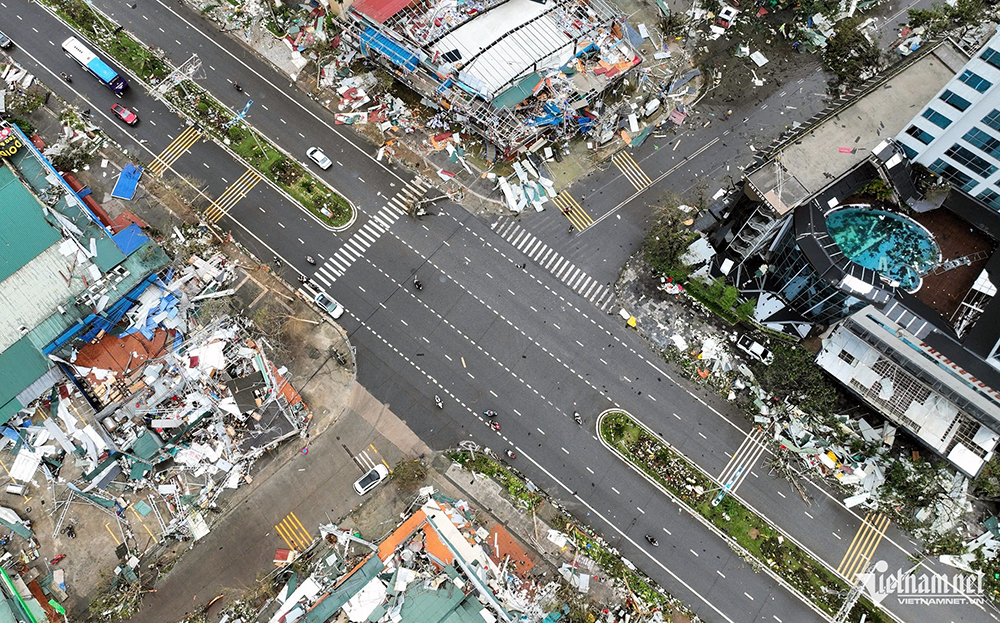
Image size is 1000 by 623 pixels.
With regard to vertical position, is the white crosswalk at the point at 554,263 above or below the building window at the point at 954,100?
below

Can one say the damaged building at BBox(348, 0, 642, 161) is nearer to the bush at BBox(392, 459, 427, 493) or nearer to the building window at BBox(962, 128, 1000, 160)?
the building window at BBox(962, 128, 1000, 160)

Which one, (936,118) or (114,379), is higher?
(936,118)

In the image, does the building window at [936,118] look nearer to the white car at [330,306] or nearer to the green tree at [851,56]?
the green tree at [851,56]

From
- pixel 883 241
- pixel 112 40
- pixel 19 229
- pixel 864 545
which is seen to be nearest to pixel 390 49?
pixel 112 40

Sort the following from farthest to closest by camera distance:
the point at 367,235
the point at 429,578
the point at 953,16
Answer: the point at 953,16
the point at 367,235
the point at 429,578

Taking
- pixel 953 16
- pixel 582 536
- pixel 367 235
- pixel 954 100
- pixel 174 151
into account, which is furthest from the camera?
pixel 953 16

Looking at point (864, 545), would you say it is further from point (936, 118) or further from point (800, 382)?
point (936, 118)

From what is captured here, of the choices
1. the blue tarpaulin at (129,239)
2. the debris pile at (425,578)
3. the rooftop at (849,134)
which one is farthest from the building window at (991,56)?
the blue tarpaulin at (129,239)

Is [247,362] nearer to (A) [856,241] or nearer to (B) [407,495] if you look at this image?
(B) [407,495]
